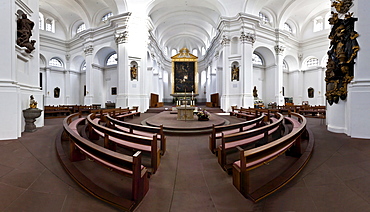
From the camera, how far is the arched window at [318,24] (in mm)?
17359

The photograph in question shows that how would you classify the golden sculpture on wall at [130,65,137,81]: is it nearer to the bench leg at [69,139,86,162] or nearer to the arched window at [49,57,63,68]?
the bench leg at [69,139,86,162]

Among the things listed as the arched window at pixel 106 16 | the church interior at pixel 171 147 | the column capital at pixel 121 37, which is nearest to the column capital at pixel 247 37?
the church interior at pixel 171 147

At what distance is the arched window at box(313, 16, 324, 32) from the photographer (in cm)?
1736

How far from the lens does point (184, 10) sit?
16.2 m

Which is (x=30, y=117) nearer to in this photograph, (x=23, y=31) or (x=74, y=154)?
(x=23, y=31)

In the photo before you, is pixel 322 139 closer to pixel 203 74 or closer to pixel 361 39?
pixel 361 39

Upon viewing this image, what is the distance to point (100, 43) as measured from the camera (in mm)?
14688

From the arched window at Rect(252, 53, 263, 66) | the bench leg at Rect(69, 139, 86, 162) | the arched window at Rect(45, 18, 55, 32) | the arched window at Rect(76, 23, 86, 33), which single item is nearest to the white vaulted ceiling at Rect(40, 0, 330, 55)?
the arched window at Rect(76, 23, 86, 33)

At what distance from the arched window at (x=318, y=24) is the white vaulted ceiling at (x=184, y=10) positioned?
1.83 feet

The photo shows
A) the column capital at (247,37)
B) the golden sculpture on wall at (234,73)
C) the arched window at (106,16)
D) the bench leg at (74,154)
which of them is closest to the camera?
the bench leg at (74,154)

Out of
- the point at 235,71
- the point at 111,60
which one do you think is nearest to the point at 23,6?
the point at 235,71

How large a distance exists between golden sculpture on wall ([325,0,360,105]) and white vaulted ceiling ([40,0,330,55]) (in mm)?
9835

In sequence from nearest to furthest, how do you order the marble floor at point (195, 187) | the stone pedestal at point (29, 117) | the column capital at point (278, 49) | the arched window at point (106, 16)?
the marble floor at point (195, 187) < the stone pedestal at point (29, 117) < the arched window at point (106, 16) < the column capital at point (278, 49)

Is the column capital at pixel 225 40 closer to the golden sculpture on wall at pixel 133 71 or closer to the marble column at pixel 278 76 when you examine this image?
the marble column at pixel 278 76
